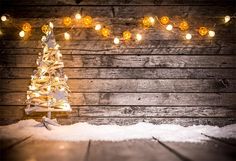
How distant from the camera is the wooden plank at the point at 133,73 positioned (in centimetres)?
361

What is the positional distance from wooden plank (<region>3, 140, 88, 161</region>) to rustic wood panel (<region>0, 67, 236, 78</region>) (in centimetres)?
158

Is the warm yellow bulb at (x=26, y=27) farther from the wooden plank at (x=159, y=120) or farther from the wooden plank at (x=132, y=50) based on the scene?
the wooden plank at (x=159, y=120)

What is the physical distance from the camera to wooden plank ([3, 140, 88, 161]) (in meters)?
1.65

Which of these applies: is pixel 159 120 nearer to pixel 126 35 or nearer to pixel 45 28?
pixel 126 35

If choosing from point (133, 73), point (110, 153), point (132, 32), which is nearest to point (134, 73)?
point (133, 73)

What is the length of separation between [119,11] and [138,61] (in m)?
0.70

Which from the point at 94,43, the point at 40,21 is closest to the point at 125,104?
the point at 94,43

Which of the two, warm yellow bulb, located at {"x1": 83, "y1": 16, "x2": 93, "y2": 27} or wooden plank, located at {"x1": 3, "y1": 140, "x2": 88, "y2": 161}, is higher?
warm yellow bulb, located at {"x1": 83, "y1": 16, "x2": 93, "y2": 27}

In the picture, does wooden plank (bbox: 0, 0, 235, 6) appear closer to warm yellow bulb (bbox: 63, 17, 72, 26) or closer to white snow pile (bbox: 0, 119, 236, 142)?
warm yellow bulb (bbox: 63, 17, 72, 26)

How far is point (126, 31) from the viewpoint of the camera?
3643mm

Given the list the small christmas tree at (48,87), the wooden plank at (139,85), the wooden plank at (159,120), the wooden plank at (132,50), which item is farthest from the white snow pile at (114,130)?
the wooden plank at (132,50)

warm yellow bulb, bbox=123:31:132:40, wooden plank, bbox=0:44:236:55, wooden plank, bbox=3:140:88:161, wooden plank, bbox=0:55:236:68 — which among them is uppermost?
warm yellow bulb, bbox=123:31:132:40

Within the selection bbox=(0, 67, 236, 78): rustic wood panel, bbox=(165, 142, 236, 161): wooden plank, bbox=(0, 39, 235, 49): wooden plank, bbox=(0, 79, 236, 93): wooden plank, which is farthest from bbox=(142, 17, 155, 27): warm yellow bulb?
bbox=(165, 142, 236, 161): wooden plank

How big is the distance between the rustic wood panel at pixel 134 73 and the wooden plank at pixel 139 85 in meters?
0.05
